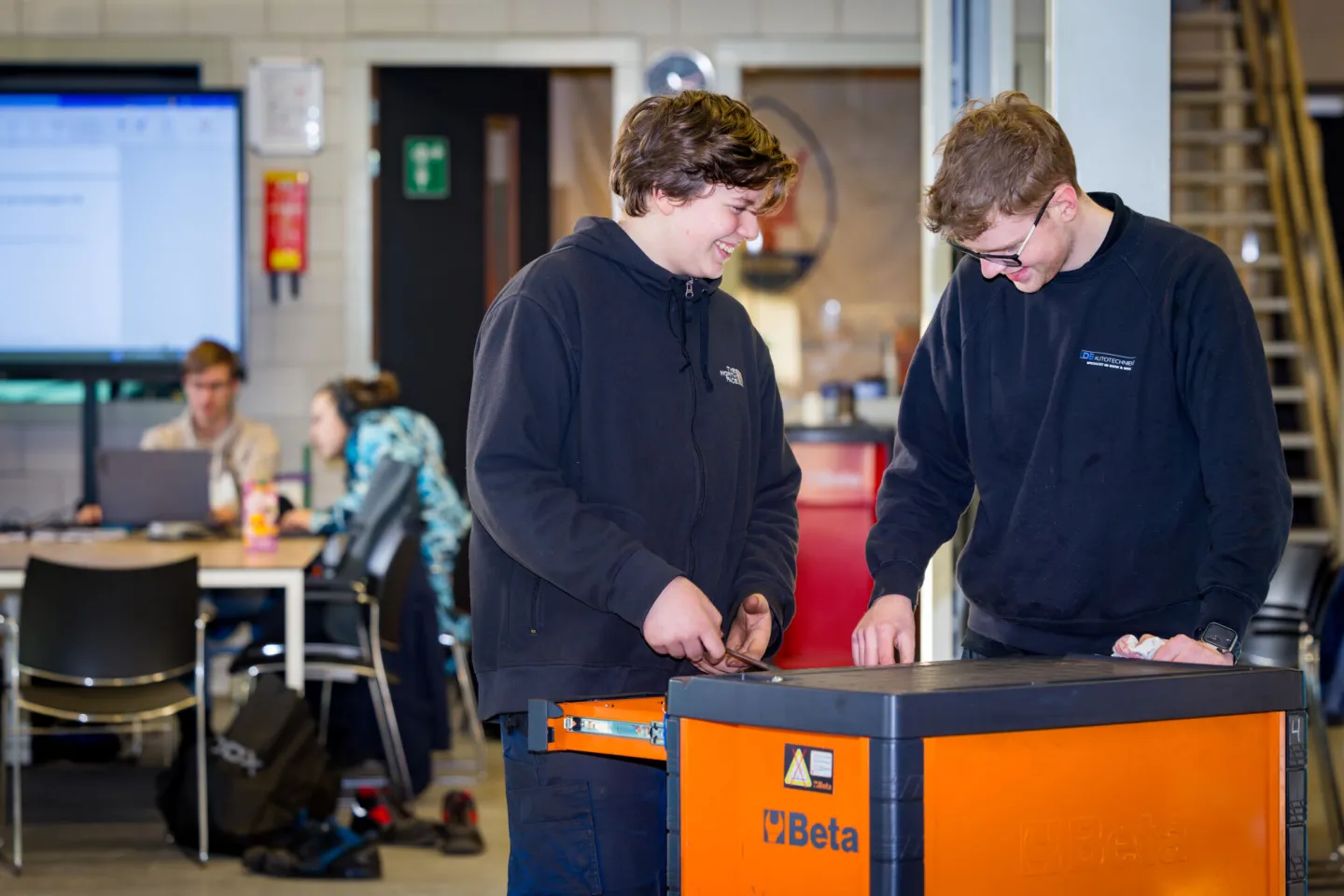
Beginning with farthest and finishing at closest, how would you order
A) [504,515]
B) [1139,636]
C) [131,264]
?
[131,264] → [1139,636] → [504,515]

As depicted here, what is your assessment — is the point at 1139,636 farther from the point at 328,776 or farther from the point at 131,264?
the point at 131,264

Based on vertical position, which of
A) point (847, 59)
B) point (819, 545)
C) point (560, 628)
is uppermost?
point (847, 59)

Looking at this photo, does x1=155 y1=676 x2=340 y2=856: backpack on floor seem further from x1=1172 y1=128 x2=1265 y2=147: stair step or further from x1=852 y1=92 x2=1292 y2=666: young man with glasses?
x1=1172 y1=128 x2=1265 y2=147: stair step

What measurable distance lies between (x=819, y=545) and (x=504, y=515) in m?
3.94

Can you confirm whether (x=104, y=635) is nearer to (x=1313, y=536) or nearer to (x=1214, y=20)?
(x=1313, y=536)

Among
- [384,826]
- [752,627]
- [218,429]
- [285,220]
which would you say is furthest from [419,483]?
[752,627]

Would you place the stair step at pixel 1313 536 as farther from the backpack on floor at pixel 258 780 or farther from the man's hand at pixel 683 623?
the man's hand at pixel 683 623

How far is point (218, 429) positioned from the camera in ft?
19.2

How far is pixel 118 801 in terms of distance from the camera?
480 cm

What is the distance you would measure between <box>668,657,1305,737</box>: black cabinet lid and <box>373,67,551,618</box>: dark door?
582cm

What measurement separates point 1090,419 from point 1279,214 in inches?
213

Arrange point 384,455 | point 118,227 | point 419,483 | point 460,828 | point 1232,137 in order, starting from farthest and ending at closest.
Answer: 1. point 1232,137
2. point 118,227
3. point 419,483
4. point 384,455
5. point 460,828

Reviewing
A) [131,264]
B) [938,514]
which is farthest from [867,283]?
[938,514]

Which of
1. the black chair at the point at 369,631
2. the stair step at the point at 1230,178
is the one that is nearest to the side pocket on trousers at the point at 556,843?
the black chair at the point at 369,631
